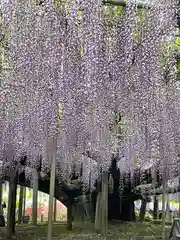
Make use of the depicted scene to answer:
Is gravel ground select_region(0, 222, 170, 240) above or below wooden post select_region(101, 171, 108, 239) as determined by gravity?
below

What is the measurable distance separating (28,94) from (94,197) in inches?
229

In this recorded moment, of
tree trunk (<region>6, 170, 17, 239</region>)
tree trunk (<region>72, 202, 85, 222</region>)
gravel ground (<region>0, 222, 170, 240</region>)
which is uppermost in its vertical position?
tree trunk (<region>6, 170, 17, 239</region>)

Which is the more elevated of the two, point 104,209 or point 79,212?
point 104,209

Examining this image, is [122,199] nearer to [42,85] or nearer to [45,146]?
[45,146]

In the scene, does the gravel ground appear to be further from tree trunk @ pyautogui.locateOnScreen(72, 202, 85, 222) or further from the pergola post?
tree trunk @ pyautogui.locateOnScreen(72, 202, 85, 222)

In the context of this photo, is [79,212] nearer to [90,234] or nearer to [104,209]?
[90,234]

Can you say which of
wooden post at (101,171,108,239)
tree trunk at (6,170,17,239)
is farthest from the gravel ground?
tree trunk at (6,170,17,239)

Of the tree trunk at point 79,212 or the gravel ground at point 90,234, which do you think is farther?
the tree trunk at point 79,212

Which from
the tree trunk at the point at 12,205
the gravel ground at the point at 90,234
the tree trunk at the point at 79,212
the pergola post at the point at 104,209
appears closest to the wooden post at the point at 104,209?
the pergola post at the point at 104,209

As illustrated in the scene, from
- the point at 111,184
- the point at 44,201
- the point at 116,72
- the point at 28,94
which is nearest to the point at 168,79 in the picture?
the point at 116,72

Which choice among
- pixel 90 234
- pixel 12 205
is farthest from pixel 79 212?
pixel 12 205

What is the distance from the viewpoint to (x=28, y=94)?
16.1 ft

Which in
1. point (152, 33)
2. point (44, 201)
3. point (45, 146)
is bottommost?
point (44, 201)

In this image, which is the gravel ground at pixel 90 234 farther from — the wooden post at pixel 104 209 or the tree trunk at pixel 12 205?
the tree trunk at pixel 12 205
